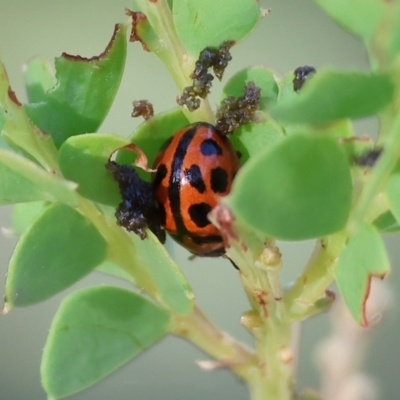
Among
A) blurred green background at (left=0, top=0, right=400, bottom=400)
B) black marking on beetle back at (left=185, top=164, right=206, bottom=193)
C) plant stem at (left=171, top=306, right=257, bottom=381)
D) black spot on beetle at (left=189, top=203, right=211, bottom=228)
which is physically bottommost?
blurred green background at (left=0, top=0, right=400, bottom=400)

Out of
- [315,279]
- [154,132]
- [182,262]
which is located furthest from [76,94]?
[182,262]

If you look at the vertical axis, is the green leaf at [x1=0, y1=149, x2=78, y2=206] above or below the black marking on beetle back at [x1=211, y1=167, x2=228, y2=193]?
above

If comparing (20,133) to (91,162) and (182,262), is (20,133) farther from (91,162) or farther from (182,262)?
(182,262)

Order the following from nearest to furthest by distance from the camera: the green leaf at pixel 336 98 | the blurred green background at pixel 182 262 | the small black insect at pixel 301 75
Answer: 1. the green leaf at pixel 336 98
2. the small black insect at pixel 301 75
3. the blurred green background at pixel 182 262

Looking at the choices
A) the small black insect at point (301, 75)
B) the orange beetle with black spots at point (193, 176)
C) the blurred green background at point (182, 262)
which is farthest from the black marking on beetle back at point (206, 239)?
the blurred green background at point (182, 262)

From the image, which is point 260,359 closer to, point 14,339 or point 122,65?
point 122,65

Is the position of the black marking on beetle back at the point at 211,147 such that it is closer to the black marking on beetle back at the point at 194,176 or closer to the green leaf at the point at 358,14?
the black marking on beetle back at the point at 194,176

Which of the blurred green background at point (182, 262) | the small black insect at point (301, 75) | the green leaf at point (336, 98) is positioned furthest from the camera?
the blurred green background at point (182, 262)

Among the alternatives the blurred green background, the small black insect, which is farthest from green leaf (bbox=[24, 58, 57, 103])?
the blurred green background

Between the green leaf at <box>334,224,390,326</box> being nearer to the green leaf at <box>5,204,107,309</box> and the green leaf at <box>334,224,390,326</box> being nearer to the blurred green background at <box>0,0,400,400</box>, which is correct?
the green leaf at <box>5,204,107,309</box>
